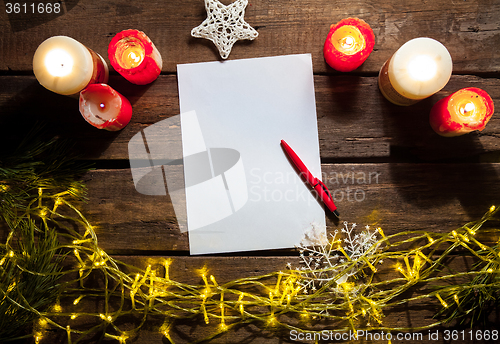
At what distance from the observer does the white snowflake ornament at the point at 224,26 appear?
603mm

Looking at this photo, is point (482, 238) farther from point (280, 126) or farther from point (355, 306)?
point (280, 126)

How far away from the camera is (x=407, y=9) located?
607 millimetres

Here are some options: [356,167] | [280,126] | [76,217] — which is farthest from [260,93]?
[76,217]

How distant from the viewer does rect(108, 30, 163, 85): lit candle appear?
548 mm

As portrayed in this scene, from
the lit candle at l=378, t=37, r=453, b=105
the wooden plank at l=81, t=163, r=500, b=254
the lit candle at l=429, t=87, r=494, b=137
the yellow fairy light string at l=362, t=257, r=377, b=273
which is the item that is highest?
the lit candle at l=378, t=37, r=453, b=105

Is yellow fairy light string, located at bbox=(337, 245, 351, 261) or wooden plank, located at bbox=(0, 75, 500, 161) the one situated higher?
wooden plank, located at bbox=(0, 75, 500, 161)

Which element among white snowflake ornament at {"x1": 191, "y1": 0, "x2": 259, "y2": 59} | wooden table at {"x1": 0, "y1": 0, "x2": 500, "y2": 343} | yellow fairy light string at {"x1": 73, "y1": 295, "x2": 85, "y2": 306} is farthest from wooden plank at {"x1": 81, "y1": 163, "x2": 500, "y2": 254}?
white snowflake ornament at {"x1": 191, "y1": 0, "x2": 259, "y2": 59}

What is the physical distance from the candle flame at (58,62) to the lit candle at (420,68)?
0.59 m

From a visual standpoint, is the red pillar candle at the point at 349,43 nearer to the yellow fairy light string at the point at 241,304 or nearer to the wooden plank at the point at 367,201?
the wooden plank at the point at 367,201

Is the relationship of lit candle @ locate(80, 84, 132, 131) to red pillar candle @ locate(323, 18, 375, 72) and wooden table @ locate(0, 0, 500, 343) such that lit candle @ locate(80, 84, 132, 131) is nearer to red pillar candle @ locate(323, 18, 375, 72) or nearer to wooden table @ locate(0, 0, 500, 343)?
wooden table @ locate(0, 0, 500, 343)

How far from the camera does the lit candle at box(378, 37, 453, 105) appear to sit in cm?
53

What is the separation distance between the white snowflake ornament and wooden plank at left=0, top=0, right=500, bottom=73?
0.05 ft

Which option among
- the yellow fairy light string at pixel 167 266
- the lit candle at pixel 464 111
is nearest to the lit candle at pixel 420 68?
the lit candle at pixel 464 111

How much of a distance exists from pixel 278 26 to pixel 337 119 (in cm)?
23
